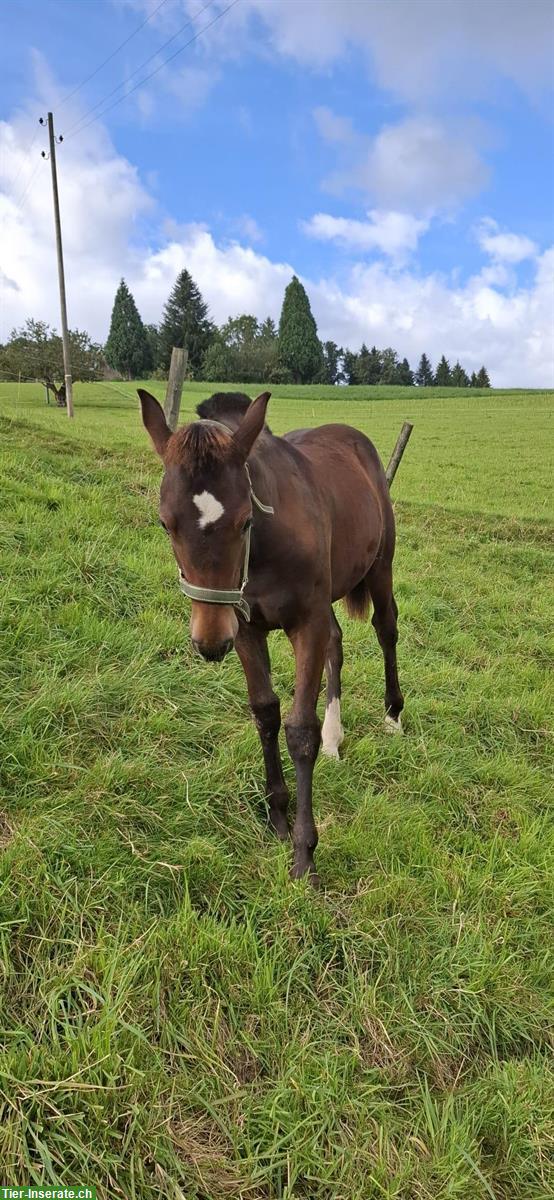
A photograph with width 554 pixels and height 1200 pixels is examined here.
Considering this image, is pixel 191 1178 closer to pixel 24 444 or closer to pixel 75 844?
pixel 75 844

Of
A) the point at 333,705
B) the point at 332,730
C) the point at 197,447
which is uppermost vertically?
the point at 197,447

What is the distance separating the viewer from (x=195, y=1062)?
6.43 ft

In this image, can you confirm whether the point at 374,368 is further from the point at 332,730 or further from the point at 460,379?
the point at 332,730

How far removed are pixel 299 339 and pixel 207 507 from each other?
85.9 m

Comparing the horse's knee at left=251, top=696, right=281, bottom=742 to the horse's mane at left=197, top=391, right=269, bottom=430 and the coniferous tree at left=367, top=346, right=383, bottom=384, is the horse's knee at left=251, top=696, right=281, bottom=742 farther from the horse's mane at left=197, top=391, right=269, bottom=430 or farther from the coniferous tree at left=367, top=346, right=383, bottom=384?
the coniferous tree at left=367, top=346, right=383, bottom=384

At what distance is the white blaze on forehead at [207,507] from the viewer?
2.13 m

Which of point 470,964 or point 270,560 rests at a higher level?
point 270,560

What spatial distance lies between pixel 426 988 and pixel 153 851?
120cm

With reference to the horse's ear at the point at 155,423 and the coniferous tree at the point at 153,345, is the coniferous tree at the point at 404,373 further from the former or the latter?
the horse's ear at the point at 155,423

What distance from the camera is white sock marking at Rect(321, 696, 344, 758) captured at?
3932 mm

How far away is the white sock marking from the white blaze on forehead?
2.13 m

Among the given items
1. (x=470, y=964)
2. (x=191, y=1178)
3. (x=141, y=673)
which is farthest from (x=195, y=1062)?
(x=141, y=673)

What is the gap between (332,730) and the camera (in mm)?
4023

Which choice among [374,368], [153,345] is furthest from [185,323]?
[374,368]
